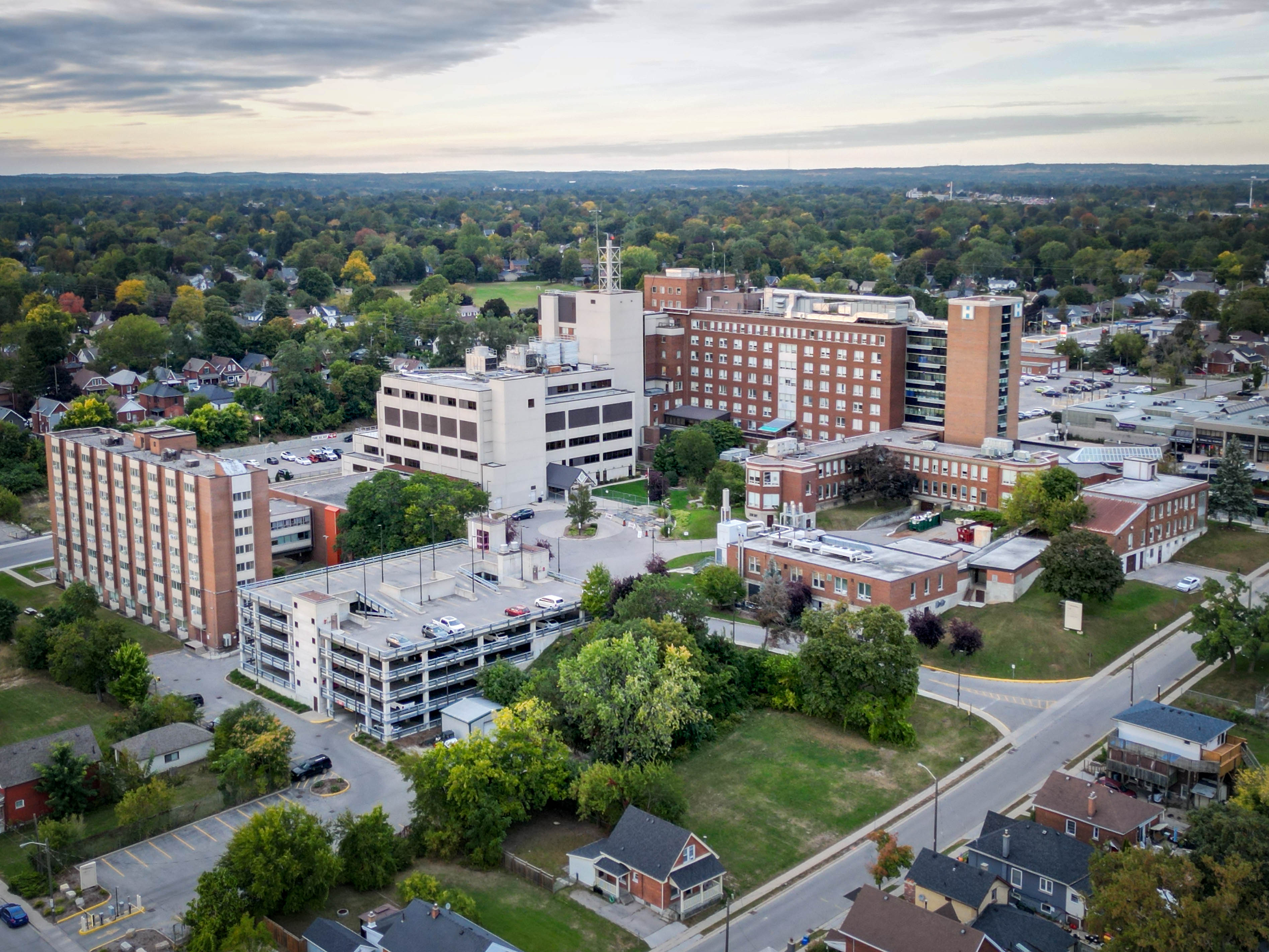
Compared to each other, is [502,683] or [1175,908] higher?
[1175,908]

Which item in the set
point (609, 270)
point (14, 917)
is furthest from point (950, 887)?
point (609, 270)

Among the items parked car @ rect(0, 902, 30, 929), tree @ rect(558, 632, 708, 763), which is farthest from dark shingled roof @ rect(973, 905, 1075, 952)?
parked car @ rect(0, 902, 30, 929)

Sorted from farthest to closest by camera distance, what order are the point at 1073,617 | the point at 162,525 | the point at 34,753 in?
the point at 162,525
the point at 1073,617
the point at 34,753

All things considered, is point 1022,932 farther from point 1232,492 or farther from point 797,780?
point 1232,492

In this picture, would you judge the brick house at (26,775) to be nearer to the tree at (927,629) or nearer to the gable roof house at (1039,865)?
the gable roof house at (1039,865)

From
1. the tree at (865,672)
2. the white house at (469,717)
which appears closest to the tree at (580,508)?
the white house at (469,717)

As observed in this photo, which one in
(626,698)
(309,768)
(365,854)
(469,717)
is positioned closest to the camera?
(365,854)
